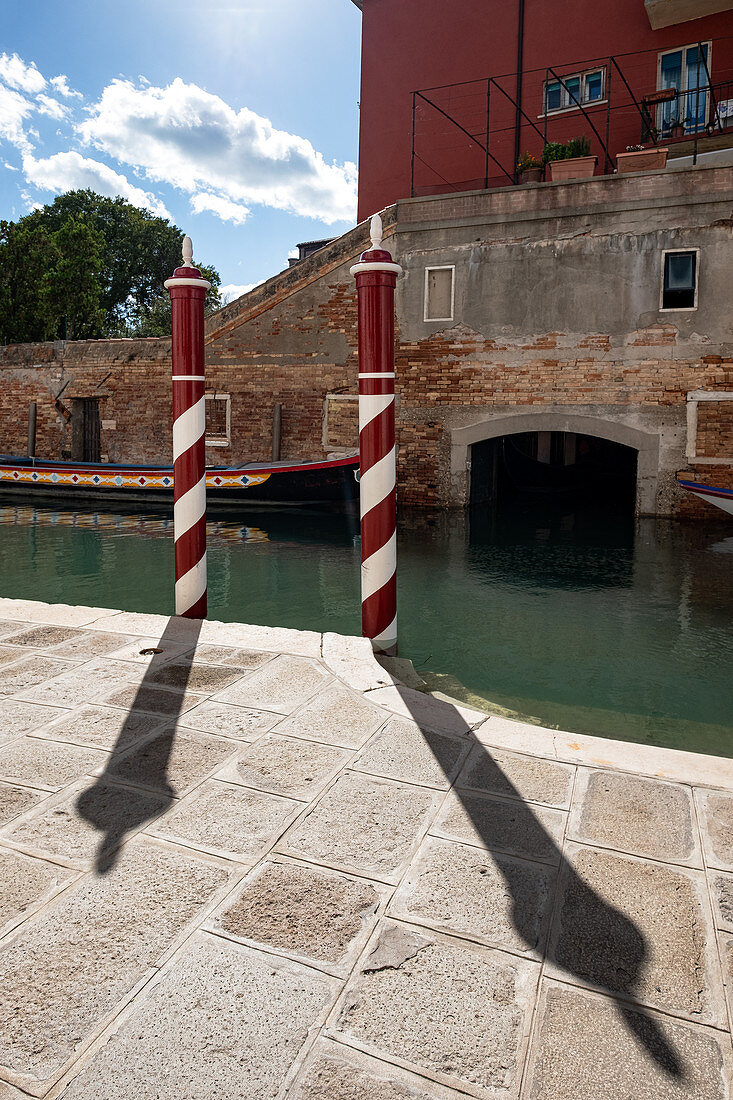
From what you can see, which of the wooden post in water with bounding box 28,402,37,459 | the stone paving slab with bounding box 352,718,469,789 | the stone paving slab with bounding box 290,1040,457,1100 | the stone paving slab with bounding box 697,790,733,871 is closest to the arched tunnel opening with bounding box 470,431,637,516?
the wooden post in water with bounding box 28,402,37,459

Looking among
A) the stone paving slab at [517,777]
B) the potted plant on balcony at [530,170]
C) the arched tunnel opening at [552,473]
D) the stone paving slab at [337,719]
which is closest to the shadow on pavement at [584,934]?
the stone paving slab at [517,777]

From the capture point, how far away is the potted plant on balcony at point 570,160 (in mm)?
10992

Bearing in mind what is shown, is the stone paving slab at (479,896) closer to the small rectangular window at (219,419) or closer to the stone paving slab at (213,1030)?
the stone paving slab at (213,1030)

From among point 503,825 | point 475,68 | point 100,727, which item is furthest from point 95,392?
point 503,825

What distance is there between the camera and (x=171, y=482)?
13.4 meters

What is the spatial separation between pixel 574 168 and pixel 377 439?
912 cm

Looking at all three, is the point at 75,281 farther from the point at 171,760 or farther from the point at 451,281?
the point at 171,760

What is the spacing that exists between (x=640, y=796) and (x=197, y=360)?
337 cm

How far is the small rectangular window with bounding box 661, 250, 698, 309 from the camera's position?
10.4 metres

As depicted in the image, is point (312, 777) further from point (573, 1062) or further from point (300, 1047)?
point (573, 1062)

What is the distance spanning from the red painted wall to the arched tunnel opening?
5170 millimetres

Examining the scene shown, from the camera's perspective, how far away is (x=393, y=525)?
406cm

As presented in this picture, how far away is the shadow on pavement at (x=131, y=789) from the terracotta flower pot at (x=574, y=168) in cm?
1066

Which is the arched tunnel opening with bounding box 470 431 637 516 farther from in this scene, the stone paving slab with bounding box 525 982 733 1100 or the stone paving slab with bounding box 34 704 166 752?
the stone paving slab with bounding box 525 982 733 1100
